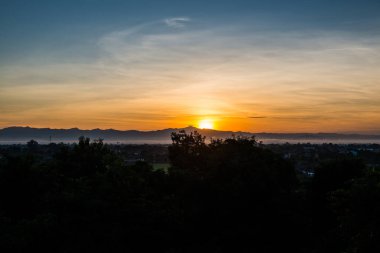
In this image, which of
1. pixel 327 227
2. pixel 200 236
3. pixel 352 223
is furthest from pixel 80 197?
pixel 327 227

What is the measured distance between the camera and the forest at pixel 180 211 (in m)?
16.8

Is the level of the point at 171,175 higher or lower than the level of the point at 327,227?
higher

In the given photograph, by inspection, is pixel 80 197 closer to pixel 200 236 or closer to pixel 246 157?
pixel 200 236

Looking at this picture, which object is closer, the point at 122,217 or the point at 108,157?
the point at 122,217

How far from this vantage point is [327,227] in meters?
30.1

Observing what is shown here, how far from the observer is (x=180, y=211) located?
2152 cm

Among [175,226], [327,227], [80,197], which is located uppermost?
[80,197]

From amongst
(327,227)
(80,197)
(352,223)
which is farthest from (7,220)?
(327,227)

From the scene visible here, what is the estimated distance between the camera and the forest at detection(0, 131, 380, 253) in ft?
55.0

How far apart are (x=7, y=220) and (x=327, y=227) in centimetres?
2127

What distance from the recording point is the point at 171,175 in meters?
28.0

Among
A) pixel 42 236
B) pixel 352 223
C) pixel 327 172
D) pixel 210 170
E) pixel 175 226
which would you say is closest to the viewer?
pixel 352 223

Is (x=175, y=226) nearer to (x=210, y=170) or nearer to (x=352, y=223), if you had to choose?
(x=210, y=170)

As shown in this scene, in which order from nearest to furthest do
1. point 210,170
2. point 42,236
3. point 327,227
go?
point 42,236 → point 210,170 → point 327,227
